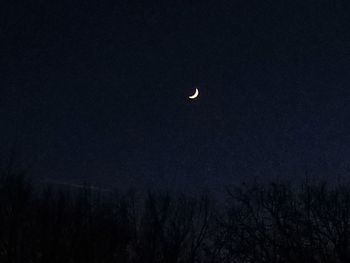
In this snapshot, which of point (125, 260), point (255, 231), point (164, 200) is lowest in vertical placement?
point (125, 260)

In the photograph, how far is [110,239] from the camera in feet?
128

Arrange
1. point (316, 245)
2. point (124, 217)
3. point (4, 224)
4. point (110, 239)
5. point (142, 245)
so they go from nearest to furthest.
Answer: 1. point (316, 245)
2. point (4, 224)
3. point (110, 239)
4. point (142, 245)
5. point (124, 217)

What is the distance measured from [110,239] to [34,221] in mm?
6245

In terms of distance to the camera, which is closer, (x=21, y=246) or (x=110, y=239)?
(x=21, y=246)

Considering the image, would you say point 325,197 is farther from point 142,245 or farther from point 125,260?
point 142,245

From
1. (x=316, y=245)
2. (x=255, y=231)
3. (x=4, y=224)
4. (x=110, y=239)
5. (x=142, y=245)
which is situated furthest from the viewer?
(x=142, y=245)

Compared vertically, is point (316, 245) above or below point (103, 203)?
below

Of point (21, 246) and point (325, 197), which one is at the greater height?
point (325, 197)

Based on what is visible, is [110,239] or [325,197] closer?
[325,197]

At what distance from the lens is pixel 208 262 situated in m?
44.8

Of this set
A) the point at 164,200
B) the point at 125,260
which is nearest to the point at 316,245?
the point at 125,260

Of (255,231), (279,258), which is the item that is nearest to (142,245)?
(255,231)

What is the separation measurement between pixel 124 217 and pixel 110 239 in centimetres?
894

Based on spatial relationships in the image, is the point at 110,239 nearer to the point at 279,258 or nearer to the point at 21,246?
the point at 21,246
